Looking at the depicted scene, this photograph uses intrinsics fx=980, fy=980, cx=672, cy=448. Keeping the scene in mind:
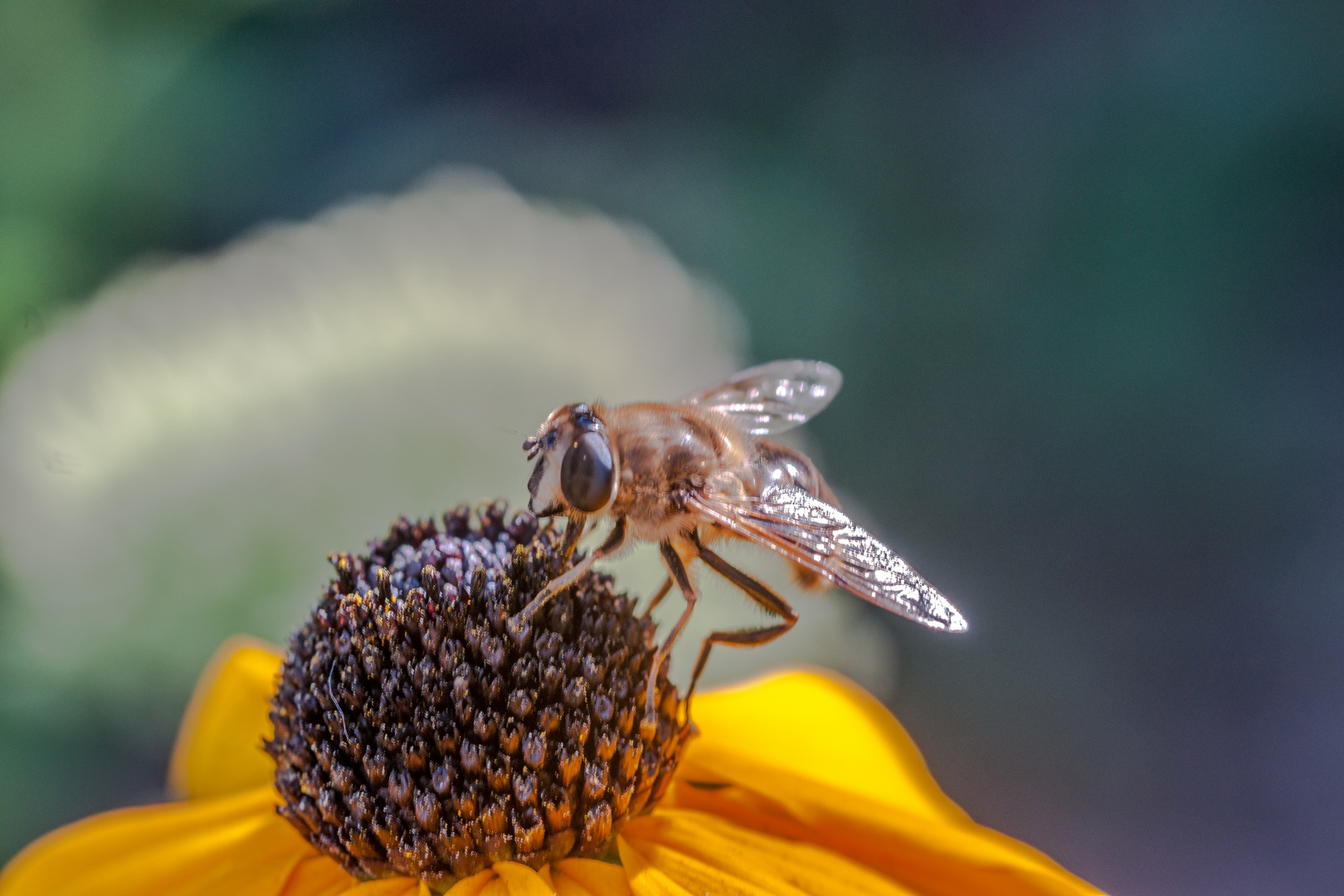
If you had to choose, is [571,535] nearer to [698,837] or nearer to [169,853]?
[698,837]

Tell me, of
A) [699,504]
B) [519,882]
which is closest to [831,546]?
[699,504]

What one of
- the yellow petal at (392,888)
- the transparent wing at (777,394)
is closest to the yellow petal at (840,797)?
the yellow petal at (392,888)

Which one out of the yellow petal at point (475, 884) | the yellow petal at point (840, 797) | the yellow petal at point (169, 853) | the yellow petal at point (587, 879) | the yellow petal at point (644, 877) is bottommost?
the yellow petal at point (169, 853)

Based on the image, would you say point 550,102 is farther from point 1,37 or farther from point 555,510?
point 555,510

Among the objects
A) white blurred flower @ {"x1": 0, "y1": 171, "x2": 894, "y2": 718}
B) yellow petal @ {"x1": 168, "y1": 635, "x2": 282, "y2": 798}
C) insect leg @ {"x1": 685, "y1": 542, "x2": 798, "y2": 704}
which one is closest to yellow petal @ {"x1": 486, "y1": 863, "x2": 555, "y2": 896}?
insect leg @ {"x1": 685, "y1": 542, "x2": 798, "y2": 704}

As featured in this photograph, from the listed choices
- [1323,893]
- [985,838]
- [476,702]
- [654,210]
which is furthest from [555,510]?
[1323,893]

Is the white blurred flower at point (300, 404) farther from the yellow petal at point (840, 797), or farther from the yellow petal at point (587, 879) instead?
the yellow petal at point (587, 879)

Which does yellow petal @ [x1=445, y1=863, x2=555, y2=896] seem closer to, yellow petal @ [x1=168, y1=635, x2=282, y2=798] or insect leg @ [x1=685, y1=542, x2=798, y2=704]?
insect leg @ [x1=685, y1=542, x2=798, y2=704]
